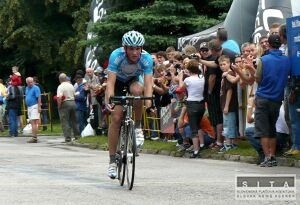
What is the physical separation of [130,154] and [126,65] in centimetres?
124

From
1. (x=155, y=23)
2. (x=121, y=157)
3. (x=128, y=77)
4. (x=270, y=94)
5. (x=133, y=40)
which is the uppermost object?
(x=155, y=23)

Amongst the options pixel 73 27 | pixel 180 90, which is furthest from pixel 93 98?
pixel 73 27

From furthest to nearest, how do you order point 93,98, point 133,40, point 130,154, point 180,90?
point 93,98
point 180,90
point 133,40
point 130,154

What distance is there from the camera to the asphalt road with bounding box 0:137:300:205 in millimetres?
10477

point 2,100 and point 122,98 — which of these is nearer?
point 122,98

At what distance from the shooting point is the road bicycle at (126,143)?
38.5ft

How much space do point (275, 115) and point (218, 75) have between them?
303cm

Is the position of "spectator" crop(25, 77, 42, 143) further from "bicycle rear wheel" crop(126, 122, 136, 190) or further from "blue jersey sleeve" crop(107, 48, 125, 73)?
"bicycle rear wheel" crop(126, 122, 136, 190)

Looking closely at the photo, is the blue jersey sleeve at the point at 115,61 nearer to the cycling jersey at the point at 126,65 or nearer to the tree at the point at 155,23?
the cycling jersey at the point at 126,65

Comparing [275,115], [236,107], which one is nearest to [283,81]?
[275,115]

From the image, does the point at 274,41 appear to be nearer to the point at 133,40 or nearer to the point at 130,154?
the point at 133,40

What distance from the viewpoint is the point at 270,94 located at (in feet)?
50.9

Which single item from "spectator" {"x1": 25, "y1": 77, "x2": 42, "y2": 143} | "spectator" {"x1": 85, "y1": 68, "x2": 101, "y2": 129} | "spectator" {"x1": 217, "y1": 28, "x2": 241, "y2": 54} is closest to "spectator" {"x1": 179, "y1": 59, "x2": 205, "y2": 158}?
"spectator" {"x1": 217, "y1": 28, "x2": 241, "y2": 54}

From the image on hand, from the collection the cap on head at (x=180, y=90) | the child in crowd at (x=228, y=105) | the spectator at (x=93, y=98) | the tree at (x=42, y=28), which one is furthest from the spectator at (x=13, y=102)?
the child in crowd at (x=228, y=105)
